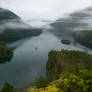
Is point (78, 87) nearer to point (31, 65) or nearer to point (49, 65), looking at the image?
point (49, 65)

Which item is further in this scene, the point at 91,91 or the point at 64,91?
the point at 64,91

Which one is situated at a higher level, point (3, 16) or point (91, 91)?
point (3, 16)

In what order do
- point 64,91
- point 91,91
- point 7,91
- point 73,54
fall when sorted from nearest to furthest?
A: point 91,91, point 64,91, point 7,91, point 73,54

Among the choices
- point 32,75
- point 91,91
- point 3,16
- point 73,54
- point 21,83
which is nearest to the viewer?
point 91,91

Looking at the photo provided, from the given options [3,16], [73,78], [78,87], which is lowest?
[78,87]

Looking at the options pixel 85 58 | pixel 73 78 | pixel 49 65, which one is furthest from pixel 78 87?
pixel 85 58

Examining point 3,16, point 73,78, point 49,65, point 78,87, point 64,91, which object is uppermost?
point 3,16

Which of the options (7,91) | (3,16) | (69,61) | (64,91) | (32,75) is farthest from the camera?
(3,16)

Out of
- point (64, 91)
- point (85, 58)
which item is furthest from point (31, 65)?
point (64, 91)

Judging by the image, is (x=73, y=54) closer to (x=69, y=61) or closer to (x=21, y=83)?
(x=69, y=61)
